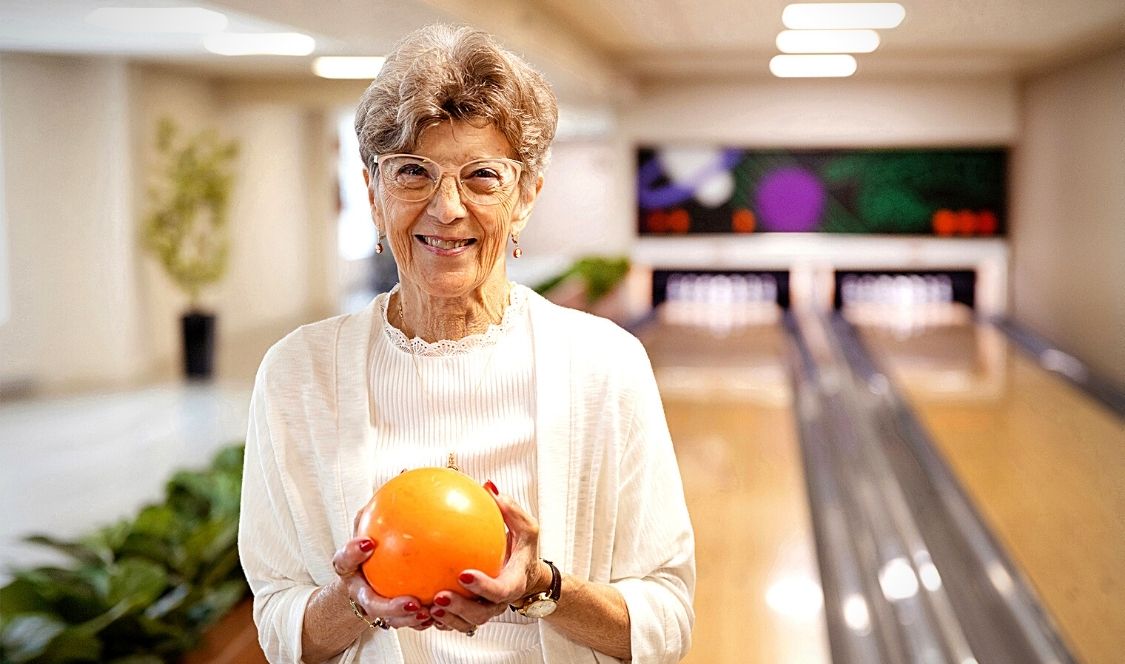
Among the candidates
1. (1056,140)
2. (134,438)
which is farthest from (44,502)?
(1056,140)

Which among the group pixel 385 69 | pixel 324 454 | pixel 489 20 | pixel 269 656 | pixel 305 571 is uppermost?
pixel 489 20

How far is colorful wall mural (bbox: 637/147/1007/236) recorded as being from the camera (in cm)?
1152

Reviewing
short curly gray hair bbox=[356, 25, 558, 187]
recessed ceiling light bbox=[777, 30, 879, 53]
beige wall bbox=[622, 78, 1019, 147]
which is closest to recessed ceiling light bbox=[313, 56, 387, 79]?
recessed ceiling light bbox=[777, 30, 879, 53]

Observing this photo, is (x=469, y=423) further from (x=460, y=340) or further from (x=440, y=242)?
(x=440, y=242)

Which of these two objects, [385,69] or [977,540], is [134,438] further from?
[385,69]

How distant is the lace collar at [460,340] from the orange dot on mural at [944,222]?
35.8 feet

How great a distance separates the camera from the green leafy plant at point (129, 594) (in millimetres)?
2385

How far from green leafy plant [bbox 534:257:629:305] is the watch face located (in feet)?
26.3

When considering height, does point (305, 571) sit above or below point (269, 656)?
above

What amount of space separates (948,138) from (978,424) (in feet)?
16.9

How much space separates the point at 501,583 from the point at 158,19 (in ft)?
16.8

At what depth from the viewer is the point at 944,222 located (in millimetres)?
11461

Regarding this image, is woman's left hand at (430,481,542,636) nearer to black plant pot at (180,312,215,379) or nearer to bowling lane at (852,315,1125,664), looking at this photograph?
bowling lane at (852,315,1125,664)

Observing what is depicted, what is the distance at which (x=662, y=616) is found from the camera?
1271 mm
